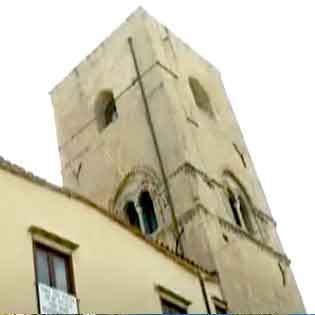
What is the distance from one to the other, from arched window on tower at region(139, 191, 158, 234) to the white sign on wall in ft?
28.2

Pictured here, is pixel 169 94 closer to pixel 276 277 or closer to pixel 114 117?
pixel 114 117

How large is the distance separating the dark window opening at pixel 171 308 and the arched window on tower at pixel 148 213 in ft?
18.7

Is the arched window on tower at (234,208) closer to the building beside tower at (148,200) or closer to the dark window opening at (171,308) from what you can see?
the building beside tower at (148,200)

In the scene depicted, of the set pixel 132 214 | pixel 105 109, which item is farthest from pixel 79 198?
pixel 105 109

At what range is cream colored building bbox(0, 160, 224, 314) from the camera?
10.7m

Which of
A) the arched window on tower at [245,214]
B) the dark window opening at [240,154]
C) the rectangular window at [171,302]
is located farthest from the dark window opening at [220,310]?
the dark window opening at [240,154]

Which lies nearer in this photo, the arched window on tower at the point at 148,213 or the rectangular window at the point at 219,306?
the rectangular window at the point at 219,306

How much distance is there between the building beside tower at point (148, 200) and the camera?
11828mm

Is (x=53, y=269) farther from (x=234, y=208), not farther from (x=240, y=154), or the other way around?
(x=240, y=154)

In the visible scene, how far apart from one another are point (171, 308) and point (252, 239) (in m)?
6.66

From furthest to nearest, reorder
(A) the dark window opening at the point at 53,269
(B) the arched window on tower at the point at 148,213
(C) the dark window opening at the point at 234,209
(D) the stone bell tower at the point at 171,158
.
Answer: (C) the dark window opening at the point at 234,209 → (B) the arched window on tower at the point at 148,213 → (D) the stone bell tower at the point at 171,158 → (A) the dark window opening at the point at 53,269

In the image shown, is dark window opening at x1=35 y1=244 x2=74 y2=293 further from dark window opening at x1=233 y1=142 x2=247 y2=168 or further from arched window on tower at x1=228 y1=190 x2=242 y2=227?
dark window opening at x1=233 y1=142 x2=247 y2=168

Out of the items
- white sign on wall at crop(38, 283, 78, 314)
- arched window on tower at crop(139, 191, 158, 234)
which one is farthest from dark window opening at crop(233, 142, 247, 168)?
white sign on wall at crop(38, 283, 78, 314)

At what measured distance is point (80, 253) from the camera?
12.1m
